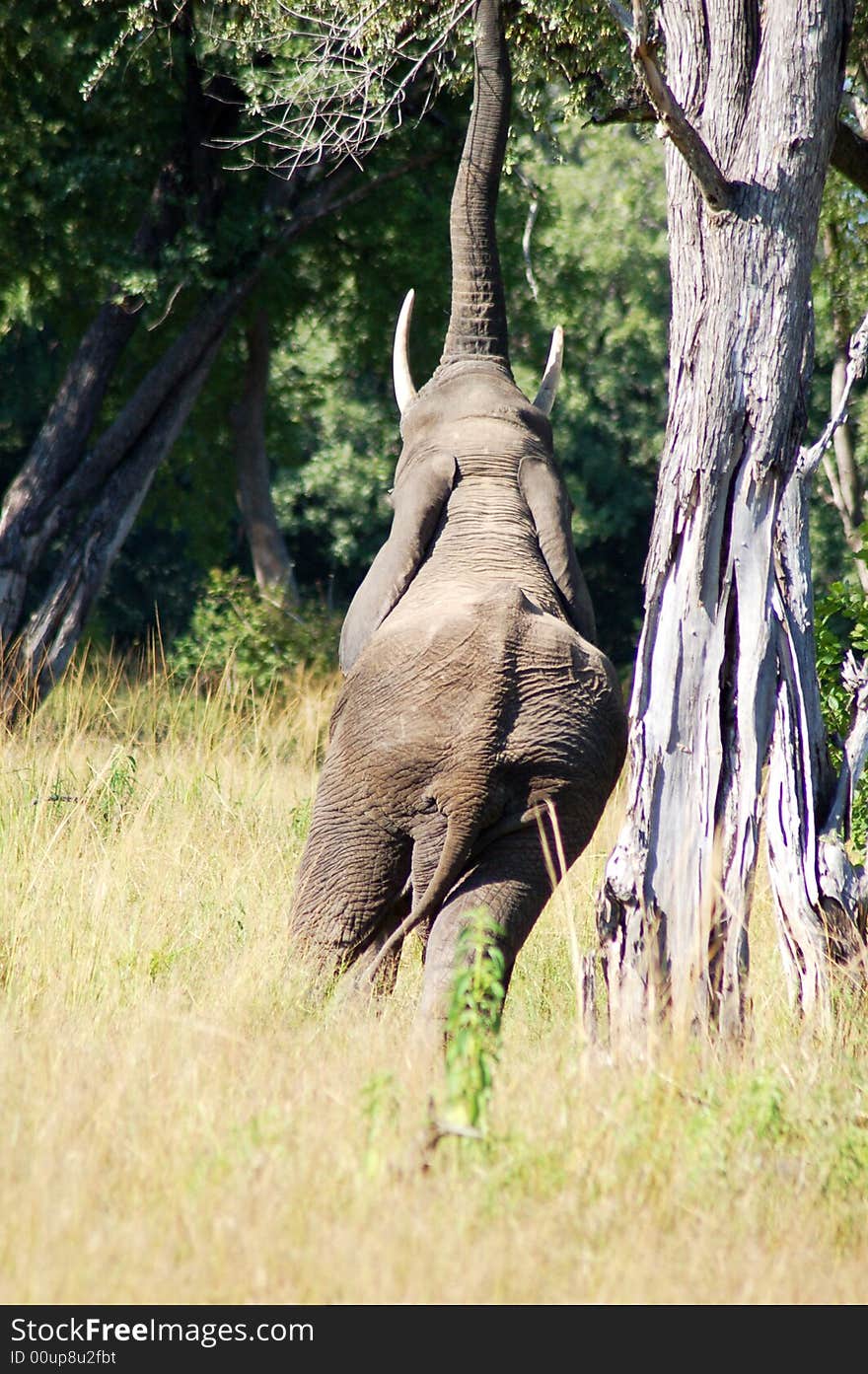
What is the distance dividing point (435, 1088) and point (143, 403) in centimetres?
1001

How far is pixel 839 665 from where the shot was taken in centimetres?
646

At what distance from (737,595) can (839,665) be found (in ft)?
6.05

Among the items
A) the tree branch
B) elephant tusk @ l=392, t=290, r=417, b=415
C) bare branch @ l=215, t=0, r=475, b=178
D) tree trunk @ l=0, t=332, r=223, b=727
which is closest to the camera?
the tree branch

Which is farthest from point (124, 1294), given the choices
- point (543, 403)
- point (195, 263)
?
point (195, 263)

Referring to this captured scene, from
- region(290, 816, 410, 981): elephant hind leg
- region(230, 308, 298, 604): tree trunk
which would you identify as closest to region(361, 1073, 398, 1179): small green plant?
region(290, 816, 410, 981): elephant hind leg

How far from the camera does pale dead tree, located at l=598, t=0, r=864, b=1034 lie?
4.70 meters

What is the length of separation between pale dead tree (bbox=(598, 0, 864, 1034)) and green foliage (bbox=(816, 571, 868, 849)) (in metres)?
1.40

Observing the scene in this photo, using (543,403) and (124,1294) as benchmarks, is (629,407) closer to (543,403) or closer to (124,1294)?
(543,403)

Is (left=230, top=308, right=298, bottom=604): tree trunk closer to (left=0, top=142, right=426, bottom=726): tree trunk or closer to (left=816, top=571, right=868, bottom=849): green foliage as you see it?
(left=0, top=142, right=426, bottom=726): tree trunk

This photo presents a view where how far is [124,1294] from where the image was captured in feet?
9.62

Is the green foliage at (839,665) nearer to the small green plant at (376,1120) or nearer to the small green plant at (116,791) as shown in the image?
the small green plant at (376,1120)

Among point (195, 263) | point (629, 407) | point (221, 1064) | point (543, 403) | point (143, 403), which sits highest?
point (629, 407)

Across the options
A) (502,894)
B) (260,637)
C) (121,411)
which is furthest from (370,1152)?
(260,637)

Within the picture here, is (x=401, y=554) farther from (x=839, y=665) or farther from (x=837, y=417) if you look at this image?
(x=839, y=665)
